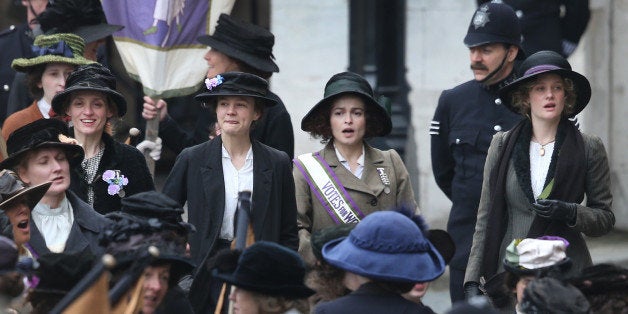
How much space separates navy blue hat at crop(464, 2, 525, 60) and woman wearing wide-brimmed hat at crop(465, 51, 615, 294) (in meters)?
0.72

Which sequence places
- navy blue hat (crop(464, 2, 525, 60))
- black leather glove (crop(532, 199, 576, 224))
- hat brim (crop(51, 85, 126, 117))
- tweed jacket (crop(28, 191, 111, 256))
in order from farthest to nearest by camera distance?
navy blue hat (crop(464, 2, 525, 60)) → hat brim (crop(51, 85, 126, 117)) → black leather glove (crop(532, 199, 576, 224)) → tweed jacket (crop(28, 191, 111, 256))

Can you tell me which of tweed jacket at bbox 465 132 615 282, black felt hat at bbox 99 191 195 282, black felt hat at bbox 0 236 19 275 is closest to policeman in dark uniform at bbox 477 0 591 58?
tweed jacket at bbox 465 132 615 282

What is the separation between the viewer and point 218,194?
870 centimetres

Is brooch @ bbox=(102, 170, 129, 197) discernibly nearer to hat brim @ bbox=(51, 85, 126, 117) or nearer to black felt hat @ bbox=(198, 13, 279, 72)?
hat brim @ bbox=(51, 85, 126, 117)

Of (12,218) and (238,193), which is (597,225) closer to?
(238,193)

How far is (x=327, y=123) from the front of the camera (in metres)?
9.30

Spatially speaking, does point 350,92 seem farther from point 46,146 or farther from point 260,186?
point 46,146

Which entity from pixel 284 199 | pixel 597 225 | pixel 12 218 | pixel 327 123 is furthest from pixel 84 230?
pixel 597 225

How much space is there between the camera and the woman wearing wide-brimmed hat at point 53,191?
808 cm

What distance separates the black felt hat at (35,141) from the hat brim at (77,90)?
0.57m

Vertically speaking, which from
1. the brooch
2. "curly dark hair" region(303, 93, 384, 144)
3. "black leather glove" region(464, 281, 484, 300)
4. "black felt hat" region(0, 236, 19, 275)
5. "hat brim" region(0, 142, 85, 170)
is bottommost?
"black leather glove" region(464, 281, 484, 300)

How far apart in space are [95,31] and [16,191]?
9.28ft

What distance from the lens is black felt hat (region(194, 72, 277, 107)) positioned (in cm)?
888

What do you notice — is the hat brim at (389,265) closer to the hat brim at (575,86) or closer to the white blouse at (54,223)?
the white blouse at (54,223)
